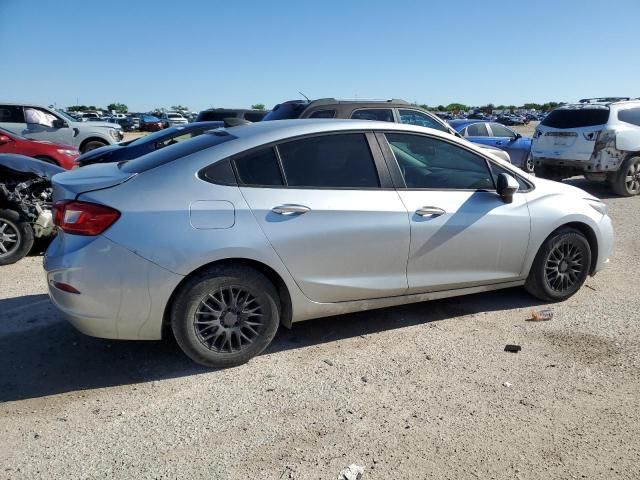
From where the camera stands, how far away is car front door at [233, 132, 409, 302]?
11.7ft

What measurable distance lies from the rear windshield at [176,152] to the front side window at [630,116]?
9209 mm

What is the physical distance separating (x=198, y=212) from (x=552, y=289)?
324 centimetres

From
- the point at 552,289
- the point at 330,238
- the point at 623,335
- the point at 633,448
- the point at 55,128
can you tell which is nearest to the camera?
the point at 633,448

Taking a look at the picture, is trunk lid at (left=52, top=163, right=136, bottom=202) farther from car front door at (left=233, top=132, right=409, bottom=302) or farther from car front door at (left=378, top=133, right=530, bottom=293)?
car front door at (left=378, top=133, right=530, bottom=293)

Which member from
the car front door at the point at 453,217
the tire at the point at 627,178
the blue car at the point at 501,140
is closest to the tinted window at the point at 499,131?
the blue car at the point at 501,140

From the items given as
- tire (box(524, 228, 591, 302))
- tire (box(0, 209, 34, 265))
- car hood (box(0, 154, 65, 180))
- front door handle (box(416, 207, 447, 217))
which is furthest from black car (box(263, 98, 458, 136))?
front door handle (box(416, 207, 447, 217))

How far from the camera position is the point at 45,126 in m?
13.0

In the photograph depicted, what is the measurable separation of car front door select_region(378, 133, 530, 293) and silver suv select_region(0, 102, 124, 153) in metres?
10.9

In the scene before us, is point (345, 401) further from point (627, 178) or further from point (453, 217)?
point (627, 178)

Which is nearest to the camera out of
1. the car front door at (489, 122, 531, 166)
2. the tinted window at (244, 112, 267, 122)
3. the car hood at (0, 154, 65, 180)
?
the car hood at (0, 154, 65, 180)

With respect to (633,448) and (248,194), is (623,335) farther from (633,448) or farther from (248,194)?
(248,194)

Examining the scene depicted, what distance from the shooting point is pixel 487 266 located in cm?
434

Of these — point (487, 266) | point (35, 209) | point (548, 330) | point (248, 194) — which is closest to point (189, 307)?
point (248, 194)

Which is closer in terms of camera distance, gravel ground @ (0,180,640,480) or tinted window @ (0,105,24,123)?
gravel ground @ (0,180,640,480)
